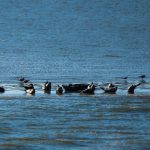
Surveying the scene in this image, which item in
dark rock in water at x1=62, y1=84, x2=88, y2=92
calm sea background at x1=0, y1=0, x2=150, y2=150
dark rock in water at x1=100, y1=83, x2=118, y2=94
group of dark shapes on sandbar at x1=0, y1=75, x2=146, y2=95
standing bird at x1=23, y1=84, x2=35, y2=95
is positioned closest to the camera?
calm sea background at x1=0, y1=0, x2=150, y2=150

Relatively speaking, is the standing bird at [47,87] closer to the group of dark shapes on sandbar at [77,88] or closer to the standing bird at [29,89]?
the group of dark shapes on sandbar at [77,88]

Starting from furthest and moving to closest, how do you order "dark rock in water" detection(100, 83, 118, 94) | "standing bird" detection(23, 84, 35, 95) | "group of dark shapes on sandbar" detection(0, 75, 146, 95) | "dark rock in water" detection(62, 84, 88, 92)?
"dark rock in water" detection(62, 84, 88, 92) → "dark rock in water" detection(100, 83, 118, 94) → "group of dark shapes on sandbar" detection(0, 75, 146, 95) → "standing bird" detection(23, 84, 35, 95)

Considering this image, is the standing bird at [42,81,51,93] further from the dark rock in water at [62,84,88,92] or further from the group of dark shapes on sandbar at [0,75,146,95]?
the dark rock in water at [62,84,88,92]

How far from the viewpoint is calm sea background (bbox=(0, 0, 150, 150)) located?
4031cm

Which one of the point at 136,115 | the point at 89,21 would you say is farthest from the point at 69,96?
the point at 89,21

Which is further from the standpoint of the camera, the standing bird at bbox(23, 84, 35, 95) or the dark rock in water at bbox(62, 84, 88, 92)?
the dark rock in water at bbox(62, 84, 88, 92)

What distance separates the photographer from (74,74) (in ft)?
216

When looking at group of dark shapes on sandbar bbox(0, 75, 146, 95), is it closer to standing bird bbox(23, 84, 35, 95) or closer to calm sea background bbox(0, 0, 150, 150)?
standing bird bbox(23, 84, 35, 95)

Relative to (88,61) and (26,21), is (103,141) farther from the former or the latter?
(26,21)

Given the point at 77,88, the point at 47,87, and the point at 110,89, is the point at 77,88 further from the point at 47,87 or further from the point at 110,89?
the point at 110,89

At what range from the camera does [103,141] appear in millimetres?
39250

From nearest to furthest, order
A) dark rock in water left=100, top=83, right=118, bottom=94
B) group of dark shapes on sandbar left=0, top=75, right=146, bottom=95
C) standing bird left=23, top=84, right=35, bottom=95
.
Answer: standing bird left=23, top=84, right=35, bottom=95 < group of dark shapes on sandbar left=0, top=75, right=146, bottom=95 < dark rock in water left=100, top=83, right=118, bottom=94

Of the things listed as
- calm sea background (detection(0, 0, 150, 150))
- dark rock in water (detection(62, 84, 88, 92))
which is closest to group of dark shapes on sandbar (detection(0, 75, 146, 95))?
dark rock in water (detection(62, 84, 88, 92))

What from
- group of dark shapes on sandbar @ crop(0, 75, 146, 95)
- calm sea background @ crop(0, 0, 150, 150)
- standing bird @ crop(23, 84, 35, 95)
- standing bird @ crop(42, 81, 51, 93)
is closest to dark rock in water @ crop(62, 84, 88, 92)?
group of dark shapes on sandbar @ crop(0, 75, 146, 95)
